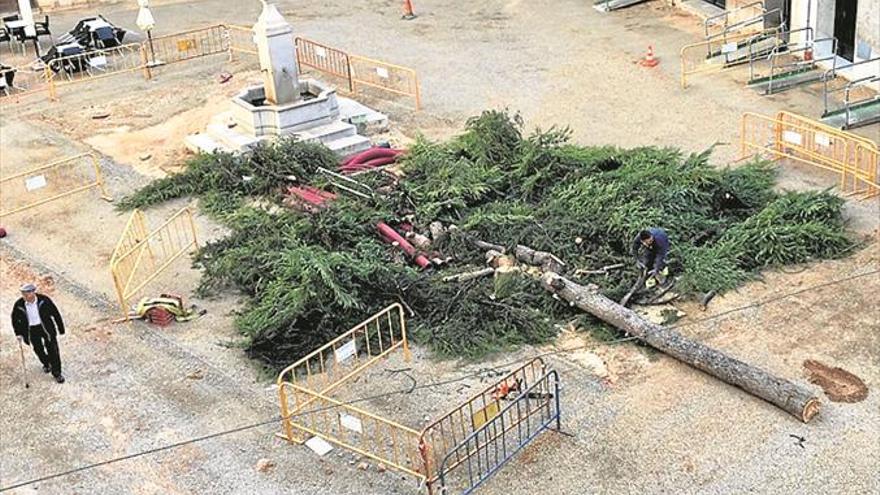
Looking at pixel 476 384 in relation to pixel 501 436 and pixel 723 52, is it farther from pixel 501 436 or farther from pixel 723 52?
pixel 723 52

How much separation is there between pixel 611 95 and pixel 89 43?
13.3 metres

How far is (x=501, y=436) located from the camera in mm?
11906

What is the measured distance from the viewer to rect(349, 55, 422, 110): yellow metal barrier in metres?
23.9

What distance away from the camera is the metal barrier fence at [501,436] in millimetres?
11359

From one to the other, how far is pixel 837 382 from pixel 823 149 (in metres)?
6.82

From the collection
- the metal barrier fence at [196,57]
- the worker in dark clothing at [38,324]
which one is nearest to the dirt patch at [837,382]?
the worker in dark clothing at [38,324]

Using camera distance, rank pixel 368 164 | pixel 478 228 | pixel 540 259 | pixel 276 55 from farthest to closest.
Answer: pixel 276 55, pixel 368 164, pixel 478 228, pixel 540 259

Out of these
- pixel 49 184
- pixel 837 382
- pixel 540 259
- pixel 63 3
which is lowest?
pixel 837 382

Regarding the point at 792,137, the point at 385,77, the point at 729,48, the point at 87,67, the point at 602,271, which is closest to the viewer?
the point at 602,271

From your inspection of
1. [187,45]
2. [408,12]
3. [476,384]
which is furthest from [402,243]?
[408,12]

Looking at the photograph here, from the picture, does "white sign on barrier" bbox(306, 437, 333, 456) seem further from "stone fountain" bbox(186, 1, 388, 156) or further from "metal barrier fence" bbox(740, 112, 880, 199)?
"metal barrier fence" bbox(740, 112, 880, 199)

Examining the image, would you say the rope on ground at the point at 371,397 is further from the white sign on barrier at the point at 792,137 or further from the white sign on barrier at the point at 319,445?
the white sign on barrier at the point at 792,137

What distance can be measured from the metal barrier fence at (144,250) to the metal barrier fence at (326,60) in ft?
24.9

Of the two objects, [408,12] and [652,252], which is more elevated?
[408,12]
